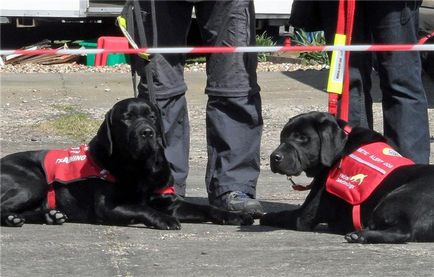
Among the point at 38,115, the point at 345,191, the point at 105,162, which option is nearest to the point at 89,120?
the point at 38,115

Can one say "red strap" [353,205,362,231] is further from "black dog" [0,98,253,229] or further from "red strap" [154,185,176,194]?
"red strap" [154,185,176,194]

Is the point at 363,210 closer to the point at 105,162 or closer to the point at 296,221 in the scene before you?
the point at 296,221

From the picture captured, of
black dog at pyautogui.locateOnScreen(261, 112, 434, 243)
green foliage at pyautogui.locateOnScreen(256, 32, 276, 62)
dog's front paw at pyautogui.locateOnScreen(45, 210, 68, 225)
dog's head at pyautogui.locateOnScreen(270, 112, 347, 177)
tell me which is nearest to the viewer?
black dog at pyautogui.locateOnScreen(261, 112, 434, 243)

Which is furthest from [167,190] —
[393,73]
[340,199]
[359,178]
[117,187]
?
[393,73]

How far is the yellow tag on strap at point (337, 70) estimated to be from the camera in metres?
5.70

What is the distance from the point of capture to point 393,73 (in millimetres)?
5781

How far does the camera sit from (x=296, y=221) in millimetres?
5367

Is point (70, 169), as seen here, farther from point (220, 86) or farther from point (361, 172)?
point (361, 172)

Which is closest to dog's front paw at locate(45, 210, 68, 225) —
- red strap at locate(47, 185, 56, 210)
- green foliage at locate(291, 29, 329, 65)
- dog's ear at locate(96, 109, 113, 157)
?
red strap at locate(47, 185, 56, 210)

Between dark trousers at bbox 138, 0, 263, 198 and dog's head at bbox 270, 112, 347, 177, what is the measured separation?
557 millimetres

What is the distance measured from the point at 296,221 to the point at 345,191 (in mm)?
344

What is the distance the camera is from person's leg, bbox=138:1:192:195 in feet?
18.8

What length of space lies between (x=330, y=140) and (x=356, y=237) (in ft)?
1.84

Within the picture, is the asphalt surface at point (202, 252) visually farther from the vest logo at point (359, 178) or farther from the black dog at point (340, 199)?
the vest logo at point (359, 178)
